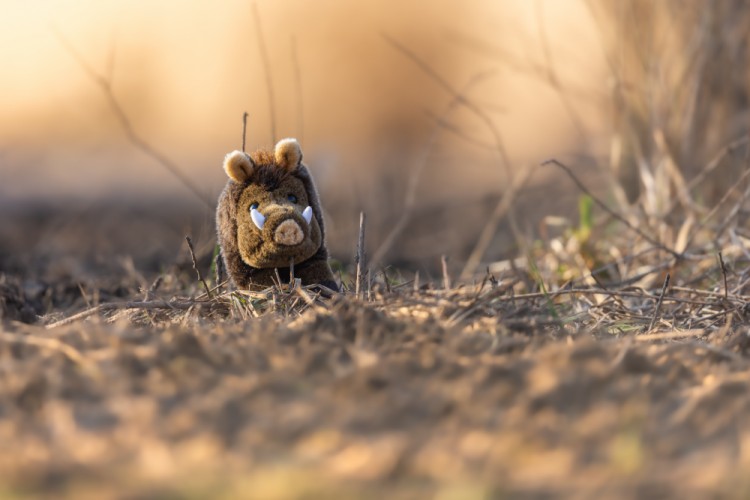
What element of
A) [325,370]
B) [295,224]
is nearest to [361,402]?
[325,370]

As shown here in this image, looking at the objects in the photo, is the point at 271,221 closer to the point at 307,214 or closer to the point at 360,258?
the point at 307,214

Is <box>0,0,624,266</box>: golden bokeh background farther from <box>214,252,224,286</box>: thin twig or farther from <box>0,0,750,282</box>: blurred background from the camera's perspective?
<box>214,252,224,286</box>: thin twig

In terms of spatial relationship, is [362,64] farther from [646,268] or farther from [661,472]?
[661,472]

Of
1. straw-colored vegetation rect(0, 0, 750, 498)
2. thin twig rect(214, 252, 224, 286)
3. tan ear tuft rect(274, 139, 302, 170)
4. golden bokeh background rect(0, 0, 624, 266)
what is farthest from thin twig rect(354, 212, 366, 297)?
golden bokeh background rect(0, 0, 624, 266)

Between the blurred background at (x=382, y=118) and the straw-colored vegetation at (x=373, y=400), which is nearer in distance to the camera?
the straw-colored vegetation at (x=373, y=400)

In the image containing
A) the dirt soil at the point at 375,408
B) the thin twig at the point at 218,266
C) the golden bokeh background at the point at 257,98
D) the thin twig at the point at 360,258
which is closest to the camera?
the dirt soil at the point at 375,408

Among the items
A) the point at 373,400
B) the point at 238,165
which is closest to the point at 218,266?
the point at 238,165

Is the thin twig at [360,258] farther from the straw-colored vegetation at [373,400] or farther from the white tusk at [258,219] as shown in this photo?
the white tusk at [258,219]

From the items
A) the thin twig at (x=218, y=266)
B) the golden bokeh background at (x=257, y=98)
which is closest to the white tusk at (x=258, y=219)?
the thin twig at (x=218, y=266)
